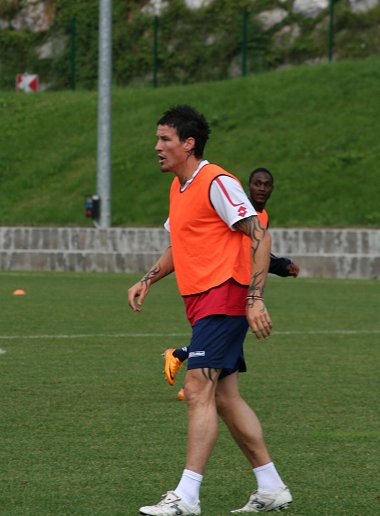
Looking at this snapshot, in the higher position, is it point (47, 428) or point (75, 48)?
→ point (75, 48)

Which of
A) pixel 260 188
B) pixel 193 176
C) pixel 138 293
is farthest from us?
pixel 260 188

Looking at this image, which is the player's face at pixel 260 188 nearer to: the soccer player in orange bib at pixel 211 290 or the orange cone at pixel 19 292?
the soccer player in orange bib at pixel 211 290

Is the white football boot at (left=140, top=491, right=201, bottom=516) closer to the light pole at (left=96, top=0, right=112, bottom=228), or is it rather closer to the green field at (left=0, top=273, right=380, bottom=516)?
the green field at (left=0, top=273, right=380, bottom=516)

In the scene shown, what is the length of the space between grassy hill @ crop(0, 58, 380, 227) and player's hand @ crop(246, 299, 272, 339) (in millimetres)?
23232


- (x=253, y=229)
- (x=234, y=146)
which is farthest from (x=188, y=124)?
(x=234, y=146)

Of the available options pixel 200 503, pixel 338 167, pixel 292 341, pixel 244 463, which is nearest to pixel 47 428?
pixel 244 463

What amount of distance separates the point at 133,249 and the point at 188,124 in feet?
67.8

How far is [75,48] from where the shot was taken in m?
41.5

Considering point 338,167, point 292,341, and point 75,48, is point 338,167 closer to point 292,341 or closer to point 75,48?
point 75,48

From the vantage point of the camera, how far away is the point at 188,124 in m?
6.68

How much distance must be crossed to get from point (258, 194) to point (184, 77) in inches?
1237

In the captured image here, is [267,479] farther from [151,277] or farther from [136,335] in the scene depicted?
[136,335]

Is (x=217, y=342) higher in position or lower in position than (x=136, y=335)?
higher

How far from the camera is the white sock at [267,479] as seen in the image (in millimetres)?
6703
